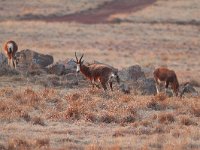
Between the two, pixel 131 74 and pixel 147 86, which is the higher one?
pixel 131 74

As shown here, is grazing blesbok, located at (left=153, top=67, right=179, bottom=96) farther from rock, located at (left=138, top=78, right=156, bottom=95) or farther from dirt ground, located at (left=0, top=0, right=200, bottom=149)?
dirt ground, located at (left=0, top=0, right=200, bottom=149)

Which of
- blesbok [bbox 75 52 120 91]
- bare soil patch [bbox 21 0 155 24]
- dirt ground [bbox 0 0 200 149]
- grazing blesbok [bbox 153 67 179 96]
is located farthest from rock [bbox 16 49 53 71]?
bare soil patch [bbox 21 0 155 24]

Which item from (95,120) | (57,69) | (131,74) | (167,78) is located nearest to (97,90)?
(167,78)

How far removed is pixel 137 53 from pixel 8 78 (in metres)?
25.3

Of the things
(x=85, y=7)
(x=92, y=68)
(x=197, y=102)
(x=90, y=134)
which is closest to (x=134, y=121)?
(x=90, y=134)

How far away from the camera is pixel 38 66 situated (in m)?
26.6

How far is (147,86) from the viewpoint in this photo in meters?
23.7

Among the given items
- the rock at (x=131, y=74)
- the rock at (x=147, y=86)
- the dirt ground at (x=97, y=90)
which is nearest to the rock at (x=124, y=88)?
the rock at (x=147, y=86)

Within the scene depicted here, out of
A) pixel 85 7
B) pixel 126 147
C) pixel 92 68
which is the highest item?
pixel 85 7

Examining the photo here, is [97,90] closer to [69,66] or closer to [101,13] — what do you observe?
[69,66]

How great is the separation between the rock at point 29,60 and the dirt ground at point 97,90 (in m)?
2.32

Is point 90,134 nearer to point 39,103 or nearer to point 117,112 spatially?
point 117,112

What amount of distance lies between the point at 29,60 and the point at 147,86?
623cm

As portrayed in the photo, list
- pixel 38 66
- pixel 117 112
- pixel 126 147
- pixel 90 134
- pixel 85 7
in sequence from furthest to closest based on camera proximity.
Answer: pixel 85 7 → pixel 38 66 → pixel 117 112 → pixel 90 134 → pixel 126 147
